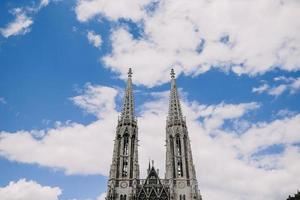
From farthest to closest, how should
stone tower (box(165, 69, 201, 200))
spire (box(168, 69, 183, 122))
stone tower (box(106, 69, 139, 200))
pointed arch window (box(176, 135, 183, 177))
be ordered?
spire (box(168, 69, 183, 122)) → pointed arch window (box(176, 135, 183, 177)) → stone tower (box(165, 69, 201, 200)) → stone tower (box(106, 69, 139, 200))

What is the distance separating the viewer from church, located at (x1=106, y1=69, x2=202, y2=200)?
5194cm

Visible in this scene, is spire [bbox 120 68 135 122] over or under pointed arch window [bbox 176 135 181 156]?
over

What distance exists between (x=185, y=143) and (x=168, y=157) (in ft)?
12.4

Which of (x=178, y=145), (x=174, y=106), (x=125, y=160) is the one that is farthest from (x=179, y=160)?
(x=174, y=106)

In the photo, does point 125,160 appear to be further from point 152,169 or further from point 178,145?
point 178,145

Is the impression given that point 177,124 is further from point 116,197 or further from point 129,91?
point 116,197

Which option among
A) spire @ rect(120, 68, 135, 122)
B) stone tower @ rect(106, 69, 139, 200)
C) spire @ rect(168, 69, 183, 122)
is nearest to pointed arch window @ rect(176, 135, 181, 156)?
spire @ rect(168, 69, 183, 122)

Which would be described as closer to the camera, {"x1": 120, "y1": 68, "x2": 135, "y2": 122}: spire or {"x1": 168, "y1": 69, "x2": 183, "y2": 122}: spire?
{"x1": 120, "y1": 68, "x2": 135, "y2": 122}: spire

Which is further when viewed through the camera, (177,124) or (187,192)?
(177,124)

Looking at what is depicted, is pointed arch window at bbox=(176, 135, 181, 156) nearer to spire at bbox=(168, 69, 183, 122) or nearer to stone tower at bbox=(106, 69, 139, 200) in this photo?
spire at bbox=(168, 69, 183, 122)

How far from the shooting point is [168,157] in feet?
184

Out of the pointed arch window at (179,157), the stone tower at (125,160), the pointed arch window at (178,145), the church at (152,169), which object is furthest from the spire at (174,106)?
the stone tower at (125,160)

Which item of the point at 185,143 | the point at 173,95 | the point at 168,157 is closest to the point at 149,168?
the point at 168,157

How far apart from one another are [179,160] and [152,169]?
15.0ft
